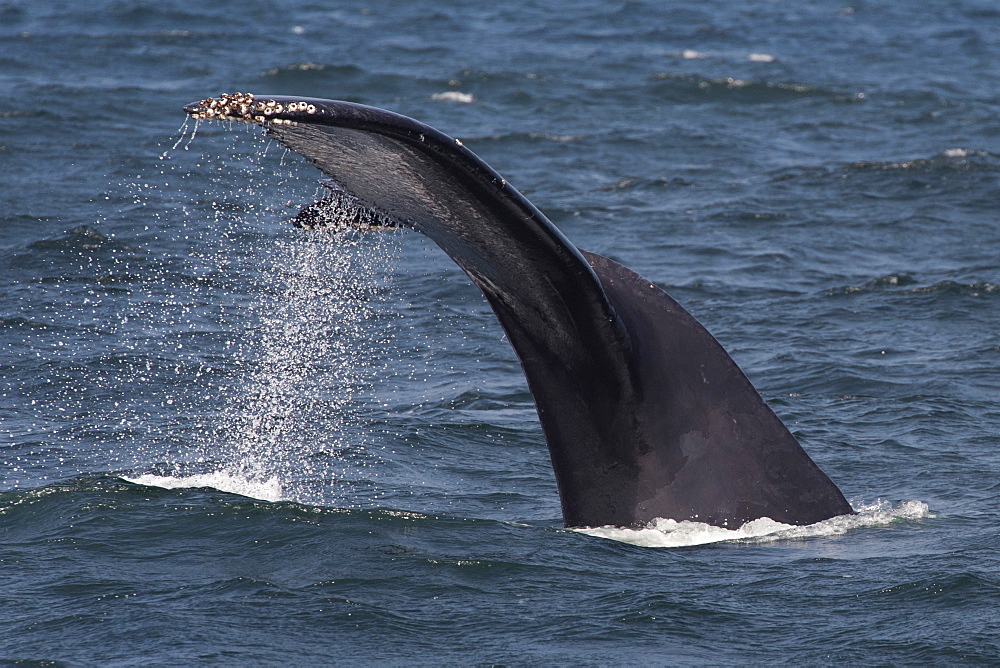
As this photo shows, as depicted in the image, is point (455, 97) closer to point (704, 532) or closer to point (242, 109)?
point (704, 532)

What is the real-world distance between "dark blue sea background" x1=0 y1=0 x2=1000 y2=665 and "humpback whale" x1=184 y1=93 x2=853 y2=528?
0.29 metres

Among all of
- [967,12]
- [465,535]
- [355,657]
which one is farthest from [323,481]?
[967,12]

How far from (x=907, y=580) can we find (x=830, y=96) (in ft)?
54.3

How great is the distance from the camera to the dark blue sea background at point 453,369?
16.2ft

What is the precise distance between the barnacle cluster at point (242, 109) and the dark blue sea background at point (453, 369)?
1877mm

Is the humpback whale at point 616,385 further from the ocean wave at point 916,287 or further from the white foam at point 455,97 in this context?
the white foam at point 455,97

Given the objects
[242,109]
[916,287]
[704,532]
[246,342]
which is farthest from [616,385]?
[916,287]

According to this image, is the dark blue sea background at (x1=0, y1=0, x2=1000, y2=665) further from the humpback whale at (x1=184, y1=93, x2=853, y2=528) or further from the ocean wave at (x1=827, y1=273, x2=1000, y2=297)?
the humpback whale at (x1=184, y1=93, x2=853, y2=528)

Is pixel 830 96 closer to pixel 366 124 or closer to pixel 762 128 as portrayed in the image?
pixel 762 128

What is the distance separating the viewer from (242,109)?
3.41m

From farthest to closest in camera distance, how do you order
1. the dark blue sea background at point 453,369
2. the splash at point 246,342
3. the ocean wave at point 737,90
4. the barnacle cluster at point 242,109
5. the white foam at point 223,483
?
the ocean wave at point 737,90 < the splash at point 246,342 < the white foam at point 223,483 < the dark blue sea background at point 453,369 < the barnacle cluster at point 242,109

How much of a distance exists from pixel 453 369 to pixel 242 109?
6.11 metres

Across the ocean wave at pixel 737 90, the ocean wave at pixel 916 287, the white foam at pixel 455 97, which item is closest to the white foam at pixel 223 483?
the ocean wave at pixel 916 287

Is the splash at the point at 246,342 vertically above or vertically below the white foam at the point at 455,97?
below
